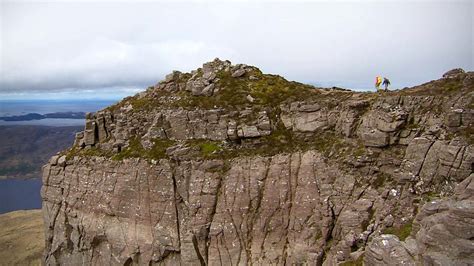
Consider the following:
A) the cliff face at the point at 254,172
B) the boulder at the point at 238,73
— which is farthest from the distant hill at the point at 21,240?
the boulder at the point at 238,73

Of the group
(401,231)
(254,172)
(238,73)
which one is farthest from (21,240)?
(401,231)

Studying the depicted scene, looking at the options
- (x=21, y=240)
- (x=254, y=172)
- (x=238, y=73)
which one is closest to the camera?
(x=254, y=172)

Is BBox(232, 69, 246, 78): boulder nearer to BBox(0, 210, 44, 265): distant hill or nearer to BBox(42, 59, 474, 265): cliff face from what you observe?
BBox(42, 59, 474, 265): cliff face

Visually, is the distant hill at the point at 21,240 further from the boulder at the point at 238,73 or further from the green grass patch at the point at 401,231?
the green grass patch at the point at 401,231

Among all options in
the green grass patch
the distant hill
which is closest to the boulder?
the green grass patch

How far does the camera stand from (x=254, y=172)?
45.7 metres

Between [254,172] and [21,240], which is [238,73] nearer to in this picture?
[254,172]

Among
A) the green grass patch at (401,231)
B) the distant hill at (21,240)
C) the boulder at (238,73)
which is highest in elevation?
the boulder at (238,73)

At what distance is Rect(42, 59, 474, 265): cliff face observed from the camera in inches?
1485

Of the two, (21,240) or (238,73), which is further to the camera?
(21,240)

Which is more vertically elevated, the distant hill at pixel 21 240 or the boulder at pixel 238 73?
the boulder at pixel 238 73

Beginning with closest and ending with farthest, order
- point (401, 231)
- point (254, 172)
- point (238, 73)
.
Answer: point (401, 231) → point (254, 172) → point (238, 73)

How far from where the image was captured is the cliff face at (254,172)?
37719 mm

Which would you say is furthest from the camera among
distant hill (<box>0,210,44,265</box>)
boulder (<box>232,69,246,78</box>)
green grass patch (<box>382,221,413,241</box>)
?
distant hill (<box>0,210,44,265</box>)
